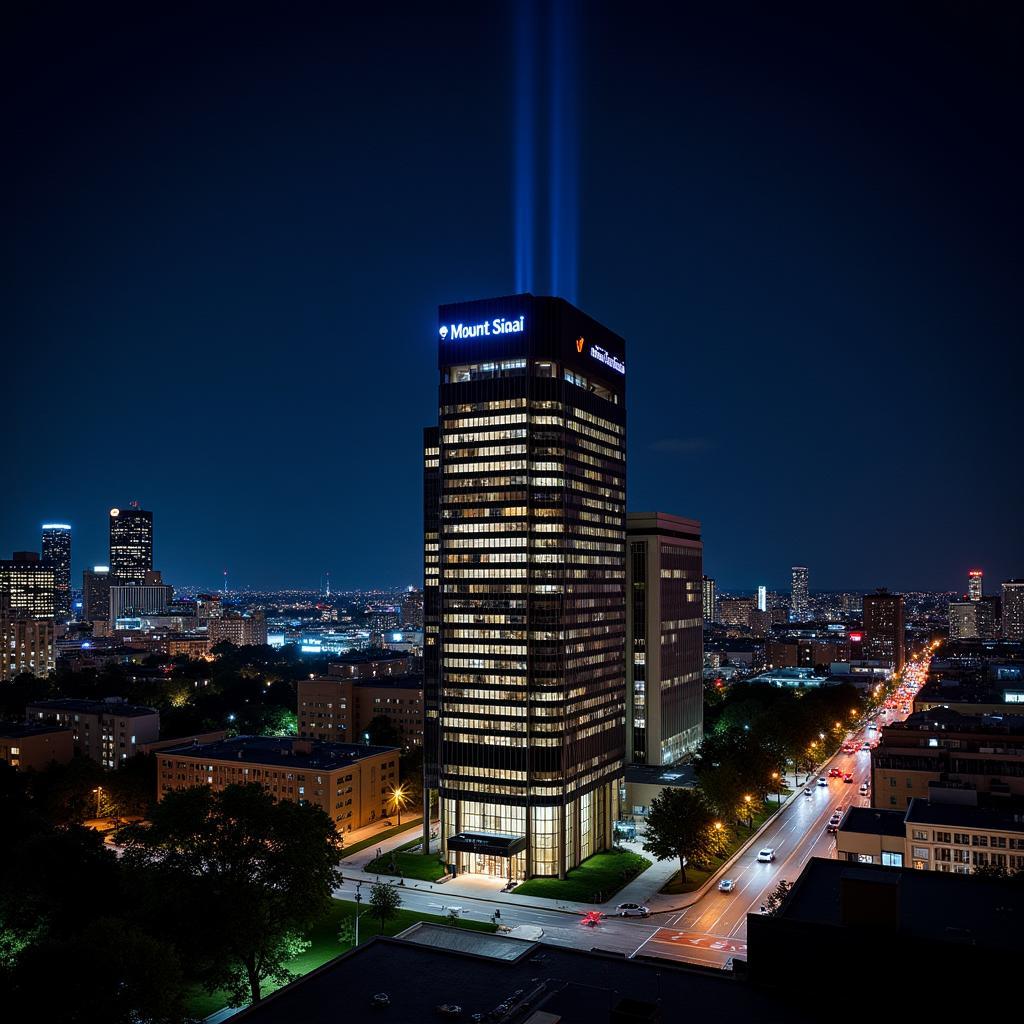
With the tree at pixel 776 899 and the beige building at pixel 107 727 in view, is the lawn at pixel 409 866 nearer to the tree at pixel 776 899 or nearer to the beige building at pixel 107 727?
the tree at pixel 776 899

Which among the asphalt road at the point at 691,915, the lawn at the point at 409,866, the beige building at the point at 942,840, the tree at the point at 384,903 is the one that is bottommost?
the lawn at the point at 409,866

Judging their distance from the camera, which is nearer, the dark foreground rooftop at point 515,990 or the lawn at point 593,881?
the dark foreground rooftop at point 515,990

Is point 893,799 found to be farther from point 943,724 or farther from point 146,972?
point 146,972

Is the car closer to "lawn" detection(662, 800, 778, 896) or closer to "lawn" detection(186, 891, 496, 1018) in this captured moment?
"lawn" detection(662, 800, 778, 896)

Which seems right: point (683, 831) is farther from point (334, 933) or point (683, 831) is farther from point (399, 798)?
point (399, 798)

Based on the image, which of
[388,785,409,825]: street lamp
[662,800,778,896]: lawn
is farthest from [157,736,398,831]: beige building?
[662,800,778,896]: lawn

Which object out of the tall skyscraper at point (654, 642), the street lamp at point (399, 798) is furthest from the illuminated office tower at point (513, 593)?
the tall skyscraper at point (654, 642)
